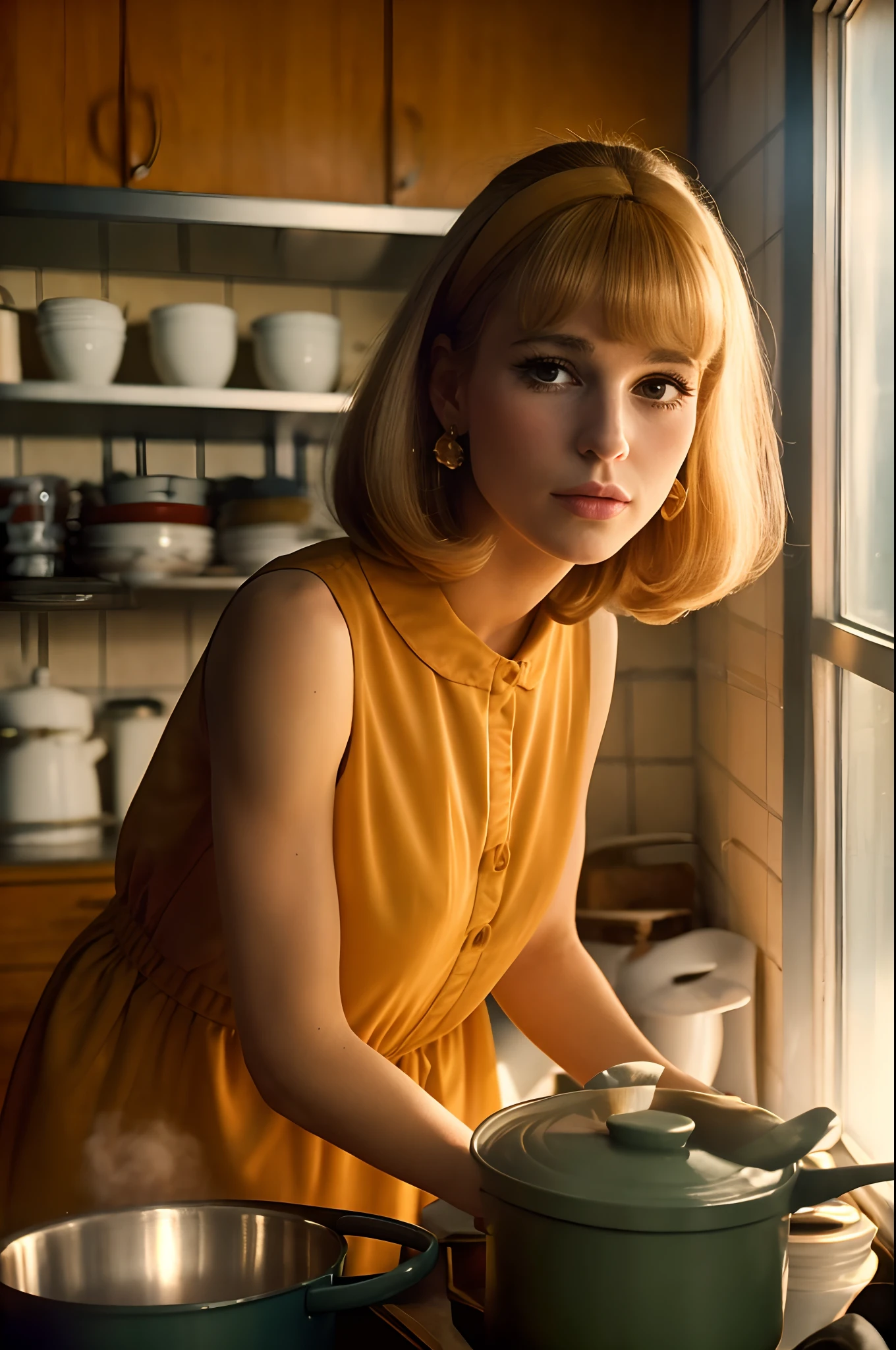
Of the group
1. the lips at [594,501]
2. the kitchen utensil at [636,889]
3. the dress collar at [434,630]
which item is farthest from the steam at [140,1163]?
the kitchen utensil at [636,889]

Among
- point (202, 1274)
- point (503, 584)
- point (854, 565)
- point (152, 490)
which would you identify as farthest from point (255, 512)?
point (202, 1274)

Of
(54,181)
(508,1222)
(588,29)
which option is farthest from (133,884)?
(588,29)

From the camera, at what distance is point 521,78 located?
135 cm

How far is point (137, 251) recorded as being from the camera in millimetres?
1437

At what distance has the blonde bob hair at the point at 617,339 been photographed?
484 millimetres

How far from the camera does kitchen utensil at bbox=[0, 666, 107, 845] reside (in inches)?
55.6

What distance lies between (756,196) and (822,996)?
685 mm

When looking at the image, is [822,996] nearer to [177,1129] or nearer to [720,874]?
[720,874]

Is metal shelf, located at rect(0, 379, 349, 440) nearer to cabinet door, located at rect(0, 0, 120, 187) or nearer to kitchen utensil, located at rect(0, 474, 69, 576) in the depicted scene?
kitchen utensil, located at rect(0, 474, 69, 576)

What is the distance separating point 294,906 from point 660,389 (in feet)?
0.85

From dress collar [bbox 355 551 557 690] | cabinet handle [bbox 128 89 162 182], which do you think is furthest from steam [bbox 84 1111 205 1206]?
cabinet handle [bbox 128 89 162 182]

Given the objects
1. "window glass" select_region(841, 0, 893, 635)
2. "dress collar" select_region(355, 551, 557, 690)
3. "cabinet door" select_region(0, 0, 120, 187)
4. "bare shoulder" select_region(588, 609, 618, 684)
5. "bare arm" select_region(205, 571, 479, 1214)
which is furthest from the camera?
"cabinet door" select_region(0, 0, 120, 187)

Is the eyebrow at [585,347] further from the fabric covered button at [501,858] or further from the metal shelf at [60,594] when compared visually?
the metal shelf at [60,594]

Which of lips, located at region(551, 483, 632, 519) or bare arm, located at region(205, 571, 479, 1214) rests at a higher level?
lips, located at region(551, 483, 632, 519)
